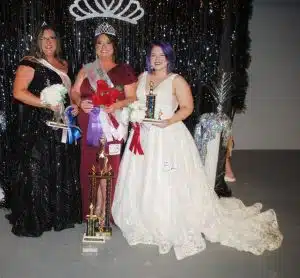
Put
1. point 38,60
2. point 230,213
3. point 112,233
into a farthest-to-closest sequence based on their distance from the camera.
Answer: point 230,213, point 112,233, point 38,60

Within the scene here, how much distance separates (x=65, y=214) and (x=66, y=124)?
2.81ft

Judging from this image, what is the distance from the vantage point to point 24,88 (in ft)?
10.6

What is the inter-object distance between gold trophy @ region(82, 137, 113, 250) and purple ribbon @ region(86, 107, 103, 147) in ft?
0.20

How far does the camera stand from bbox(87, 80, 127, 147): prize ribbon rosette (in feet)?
10.4

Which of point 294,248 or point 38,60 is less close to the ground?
point 38,60

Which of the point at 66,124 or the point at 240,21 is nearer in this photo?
the point at 66,124

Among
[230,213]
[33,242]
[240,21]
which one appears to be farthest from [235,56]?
[33,242]

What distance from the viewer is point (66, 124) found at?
3.26 m

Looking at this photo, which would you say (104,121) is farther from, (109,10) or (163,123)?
(109,10)

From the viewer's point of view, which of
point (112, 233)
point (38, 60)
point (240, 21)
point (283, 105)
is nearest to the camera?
point (38, 60)

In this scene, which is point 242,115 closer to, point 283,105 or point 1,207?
point 283,105

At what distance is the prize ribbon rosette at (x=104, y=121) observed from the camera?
10.4 feet

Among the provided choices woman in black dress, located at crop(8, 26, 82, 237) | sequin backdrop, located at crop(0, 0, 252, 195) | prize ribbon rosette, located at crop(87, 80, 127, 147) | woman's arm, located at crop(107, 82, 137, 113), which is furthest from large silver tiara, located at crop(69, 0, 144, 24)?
prize ribbon rosette, located at crop(87, 80, 127, 147)

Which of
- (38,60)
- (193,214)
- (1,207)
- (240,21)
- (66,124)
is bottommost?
(1,207)
